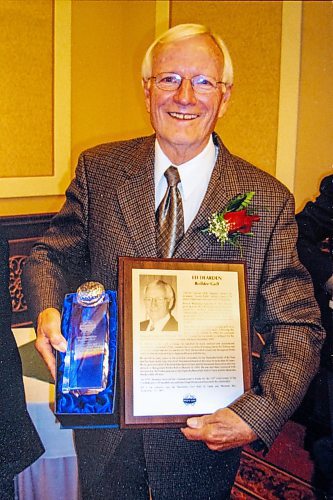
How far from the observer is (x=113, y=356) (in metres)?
1.25

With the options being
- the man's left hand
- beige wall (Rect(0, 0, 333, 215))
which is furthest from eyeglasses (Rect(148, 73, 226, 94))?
beige wall (Rect(0, 0, 333, 215))

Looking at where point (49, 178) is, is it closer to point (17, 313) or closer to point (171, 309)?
point (17, 313)

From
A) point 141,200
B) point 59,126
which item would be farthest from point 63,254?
point 59,126

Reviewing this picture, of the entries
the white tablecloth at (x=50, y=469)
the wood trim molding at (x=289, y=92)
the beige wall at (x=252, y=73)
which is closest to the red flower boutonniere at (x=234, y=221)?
the white tablecloth at (x=50, y=469)

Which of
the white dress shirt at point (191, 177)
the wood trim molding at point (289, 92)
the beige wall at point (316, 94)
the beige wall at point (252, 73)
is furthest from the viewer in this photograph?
the beige wall at point (252, 73)

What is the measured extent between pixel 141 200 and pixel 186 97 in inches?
9.2

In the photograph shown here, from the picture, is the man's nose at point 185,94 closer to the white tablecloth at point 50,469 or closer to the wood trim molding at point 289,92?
the white tablecloth at point 50,469

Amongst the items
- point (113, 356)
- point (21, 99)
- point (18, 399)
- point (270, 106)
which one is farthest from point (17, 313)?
point (270, 106)

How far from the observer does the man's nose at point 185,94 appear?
4.38 feet

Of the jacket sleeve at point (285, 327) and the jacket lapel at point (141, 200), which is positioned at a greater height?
the jacket lapel at point (141, 200)

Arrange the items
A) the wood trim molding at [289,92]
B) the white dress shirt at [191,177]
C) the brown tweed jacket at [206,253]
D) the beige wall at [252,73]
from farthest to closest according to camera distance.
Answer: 1. the beige wall at [252,73]
2. the wood trim molding at [289,92]
3. the white dress shirt at [191,177]
4. the brown tweed jacket at [206,253]

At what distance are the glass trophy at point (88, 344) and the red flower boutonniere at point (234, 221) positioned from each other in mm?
258

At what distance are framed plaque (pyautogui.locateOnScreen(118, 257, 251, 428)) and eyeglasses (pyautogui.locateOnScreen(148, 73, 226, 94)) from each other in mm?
356

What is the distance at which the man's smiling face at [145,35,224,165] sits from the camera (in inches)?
52.8
